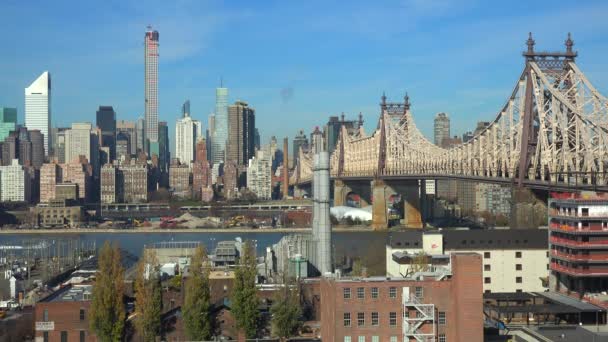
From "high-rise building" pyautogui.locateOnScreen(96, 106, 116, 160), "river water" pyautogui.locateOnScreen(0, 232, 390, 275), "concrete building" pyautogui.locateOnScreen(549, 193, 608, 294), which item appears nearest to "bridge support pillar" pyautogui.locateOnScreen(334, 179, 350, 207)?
"river water" pyautogui.locateOnScreen(0, 232, 390, 275)

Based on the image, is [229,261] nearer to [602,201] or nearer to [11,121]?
[602,201]

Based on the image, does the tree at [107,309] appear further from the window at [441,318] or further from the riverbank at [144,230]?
the riverbank at [144,230]

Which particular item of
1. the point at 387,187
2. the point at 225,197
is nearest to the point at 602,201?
the point at 387,187

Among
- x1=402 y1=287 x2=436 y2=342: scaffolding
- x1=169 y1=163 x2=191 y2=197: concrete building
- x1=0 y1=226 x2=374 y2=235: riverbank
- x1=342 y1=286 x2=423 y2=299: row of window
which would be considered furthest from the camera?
x1=169 y1=163 x2=191 y2=197: concrete building

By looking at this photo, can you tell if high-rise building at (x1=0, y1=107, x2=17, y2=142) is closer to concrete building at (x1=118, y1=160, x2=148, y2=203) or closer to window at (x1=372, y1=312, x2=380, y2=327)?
concrete building at (x1=118, y1=160, x2=148, y2=203)

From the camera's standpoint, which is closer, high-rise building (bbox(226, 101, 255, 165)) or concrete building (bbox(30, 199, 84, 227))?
concrete building (bbox(30, 199, 84, 227))

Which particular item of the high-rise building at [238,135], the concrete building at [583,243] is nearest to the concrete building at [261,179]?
the high-rise building at [238,135]

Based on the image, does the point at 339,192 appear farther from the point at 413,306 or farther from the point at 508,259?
the point at 413,306

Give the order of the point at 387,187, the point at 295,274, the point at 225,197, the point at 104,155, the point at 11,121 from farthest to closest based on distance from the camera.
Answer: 1. the point at 11,121
2. the point at 104,155
3. the point at 225,197
4. the point at 387,187
5. the point at 295,274
